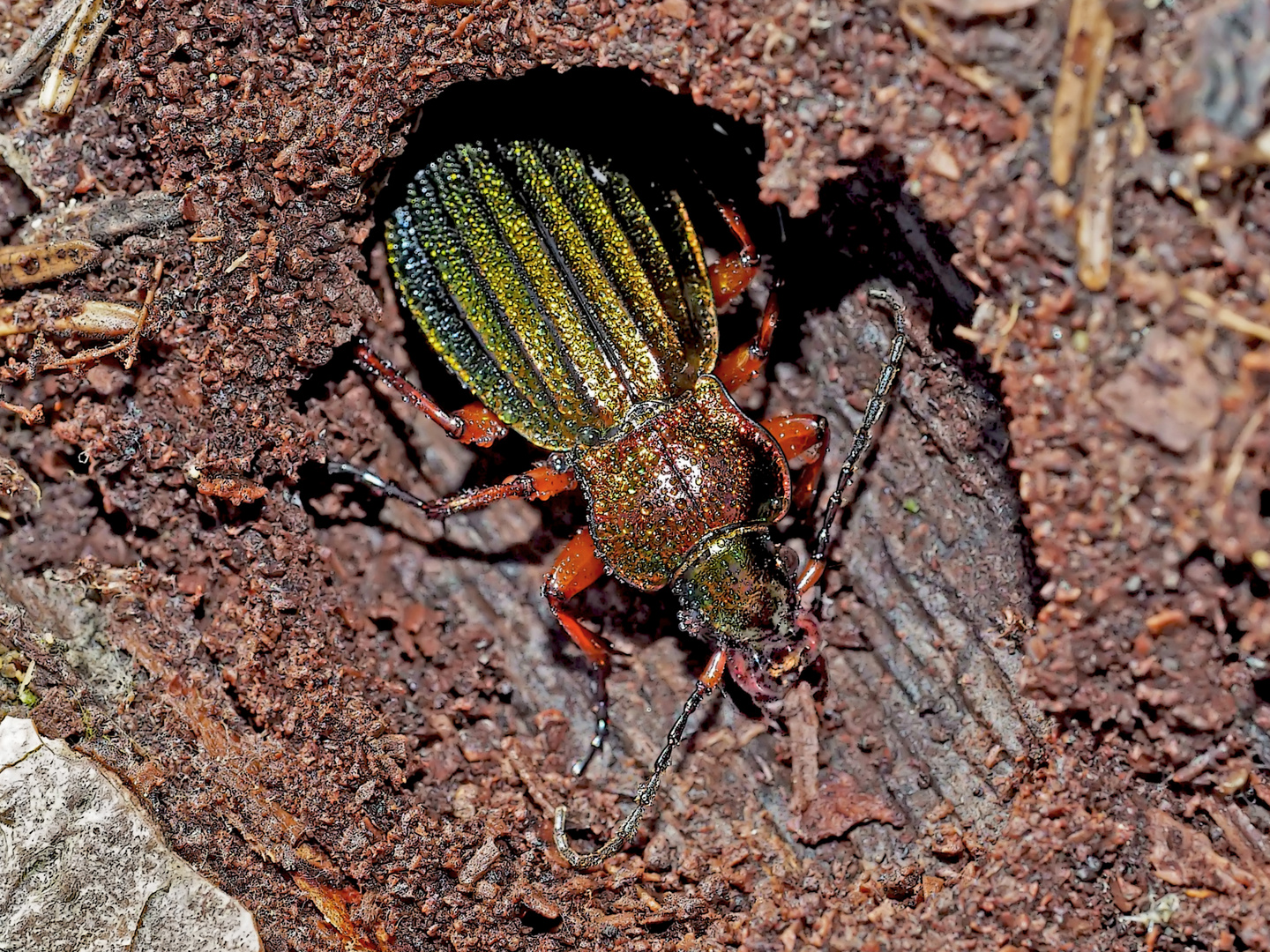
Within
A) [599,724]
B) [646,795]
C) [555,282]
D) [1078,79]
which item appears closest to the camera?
[1078,79]

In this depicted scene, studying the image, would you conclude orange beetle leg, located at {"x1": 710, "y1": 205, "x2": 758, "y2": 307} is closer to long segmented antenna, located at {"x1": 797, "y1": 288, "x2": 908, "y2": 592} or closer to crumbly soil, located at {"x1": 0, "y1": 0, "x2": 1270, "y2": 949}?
crumbly soil, located at {"x1": 0, "y1": 0, "x2": 1270, "y2": 949}

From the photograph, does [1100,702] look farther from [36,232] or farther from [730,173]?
[36,232]

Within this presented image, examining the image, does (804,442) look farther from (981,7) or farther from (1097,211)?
(981,7)

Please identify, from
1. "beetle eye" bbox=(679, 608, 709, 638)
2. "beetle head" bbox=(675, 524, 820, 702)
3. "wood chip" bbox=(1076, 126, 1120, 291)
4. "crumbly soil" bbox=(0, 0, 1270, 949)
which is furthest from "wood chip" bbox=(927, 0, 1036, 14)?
"beetle eye" bbox=(679, 608, 709, 638)

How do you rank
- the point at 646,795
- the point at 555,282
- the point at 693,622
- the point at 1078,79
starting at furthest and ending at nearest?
the point at 555,282, the point at 693,622, the point at 646,795, the point at 1078,79

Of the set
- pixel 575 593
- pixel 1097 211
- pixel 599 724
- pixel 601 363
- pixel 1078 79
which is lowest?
pixel 599 724

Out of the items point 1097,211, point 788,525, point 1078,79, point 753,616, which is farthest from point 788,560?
point 1078,79
